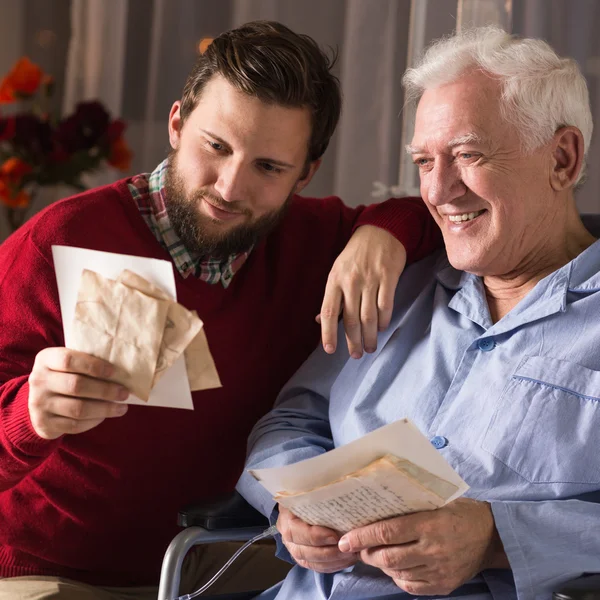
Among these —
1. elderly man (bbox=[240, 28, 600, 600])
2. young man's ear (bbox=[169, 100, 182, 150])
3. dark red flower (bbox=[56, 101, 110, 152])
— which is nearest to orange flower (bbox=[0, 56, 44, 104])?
dark red flower (bbox=[56, 101, 110, 152])

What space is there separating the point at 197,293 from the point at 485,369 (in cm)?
56

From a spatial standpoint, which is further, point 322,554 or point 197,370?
point 322,554

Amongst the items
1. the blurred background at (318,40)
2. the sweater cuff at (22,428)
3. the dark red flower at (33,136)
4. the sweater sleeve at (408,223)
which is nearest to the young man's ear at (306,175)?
the sweater sleeve at (408,223)

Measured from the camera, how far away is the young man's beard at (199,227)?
162cm

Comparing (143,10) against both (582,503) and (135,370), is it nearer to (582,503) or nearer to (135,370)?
(135,370)

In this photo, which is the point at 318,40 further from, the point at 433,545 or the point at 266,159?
the point at 433,545

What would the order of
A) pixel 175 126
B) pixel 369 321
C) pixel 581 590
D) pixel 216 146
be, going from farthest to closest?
pixel 175 126, pixel 216 146, pixel 369 321, pixel 581 590

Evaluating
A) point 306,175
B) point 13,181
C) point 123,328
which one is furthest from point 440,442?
point 13,181

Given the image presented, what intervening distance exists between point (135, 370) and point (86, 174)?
6.22 feet

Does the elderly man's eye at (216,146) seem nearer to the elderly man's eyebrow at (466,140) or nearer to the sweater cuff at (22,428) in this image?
the elderly man's eyebrow at (466,140)

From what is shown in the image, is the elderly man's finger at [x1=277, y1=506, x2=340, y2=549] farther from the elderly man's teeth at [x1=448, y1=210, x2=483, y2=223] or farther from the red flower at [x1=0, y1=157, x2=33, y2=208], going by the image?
the red flower at [x1=0, y1=157, x2=33, y2=208]

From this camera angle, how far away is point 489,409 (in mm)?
1403

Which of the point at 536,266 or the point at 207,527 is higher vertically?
the point at 536,266

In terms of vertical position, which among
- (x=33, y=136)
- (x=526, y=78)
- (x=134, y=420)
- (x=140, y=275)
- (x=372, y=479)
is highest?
(x=526, y=78)
